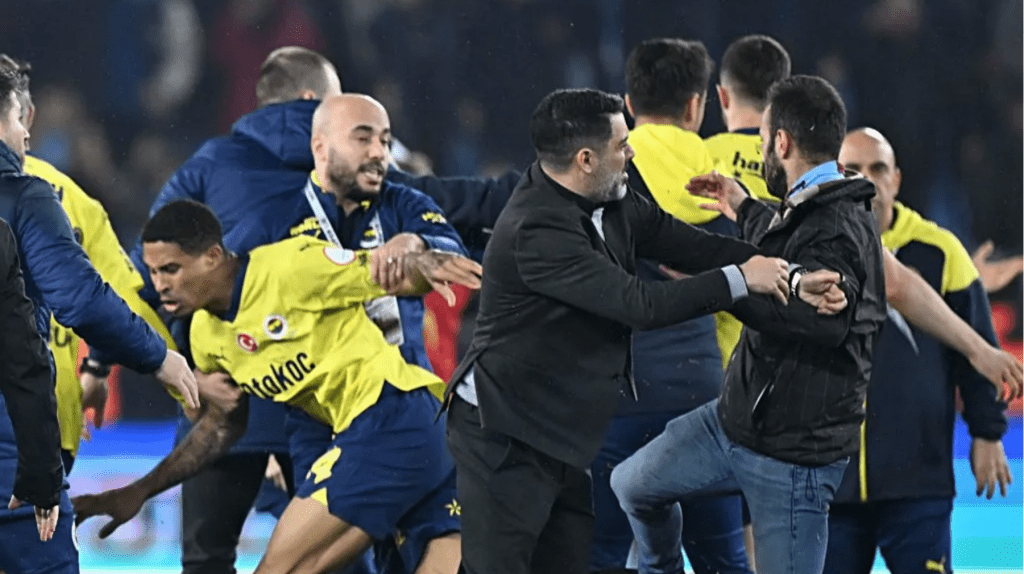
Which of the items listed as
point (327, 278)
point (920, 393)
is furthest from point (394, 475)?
point (920, 393)

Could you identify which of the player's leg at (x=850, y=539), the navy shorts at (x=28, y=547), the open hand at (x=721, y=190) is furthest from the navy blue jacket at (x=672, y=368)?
the navy shorts at (x=28, y=547)

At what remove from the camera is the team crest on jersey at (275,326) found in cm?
436

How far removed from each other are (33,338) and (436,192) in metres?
1.97

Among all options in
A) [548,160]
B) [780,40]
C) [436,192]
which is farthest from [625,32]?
[548,160]

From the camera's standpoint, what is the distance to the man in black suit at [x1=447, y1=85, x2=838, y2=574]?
3688mm

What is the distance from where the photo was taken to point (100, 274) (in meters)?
4.52

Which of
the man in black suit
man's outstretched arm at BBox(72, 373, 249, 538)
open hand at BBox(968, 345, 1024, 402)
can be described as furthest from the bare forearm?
open hand at BBox(968, 345, 1024, 402)

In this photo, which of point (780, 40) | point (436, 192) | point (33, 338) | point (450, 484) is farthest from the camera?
point (780, 40)

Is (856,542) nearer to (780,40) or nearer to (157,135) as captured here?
(780,40)

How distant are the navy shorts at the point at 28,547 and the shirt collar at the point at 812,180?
1.80 meters

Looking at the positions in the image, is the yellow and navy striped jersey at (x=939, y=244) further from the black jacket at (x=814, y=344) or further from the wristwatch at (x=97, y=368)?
the wristwatch at (x=97, y=368)

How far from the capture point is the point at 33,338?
3564 mm

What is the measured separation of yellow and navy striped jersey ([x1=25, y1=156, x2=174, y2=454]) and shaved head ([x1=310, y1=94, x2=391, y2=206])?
679 millimetres

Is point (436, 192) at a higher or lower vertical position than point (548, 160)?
lower
